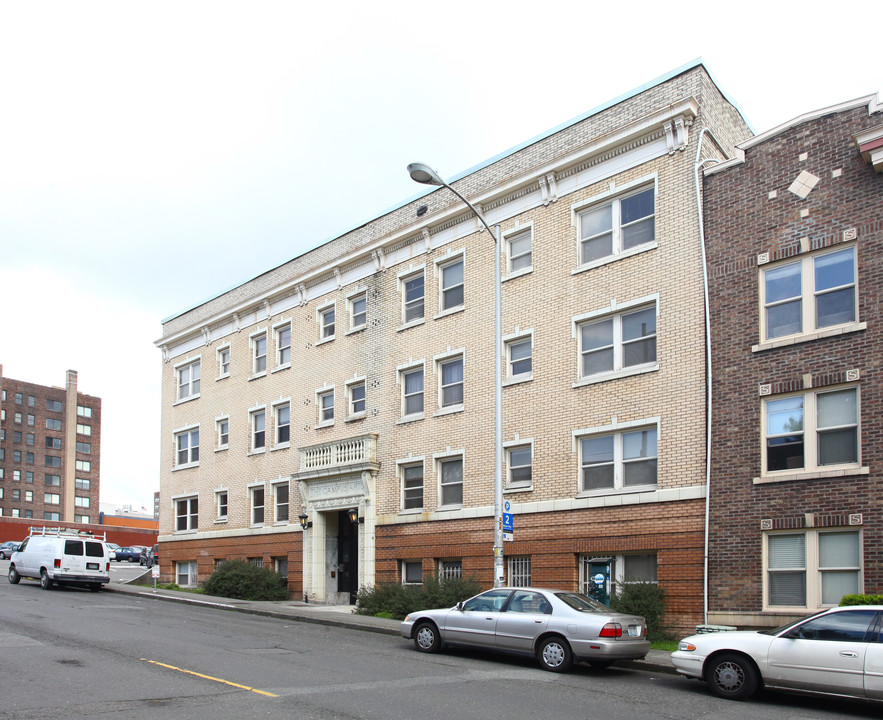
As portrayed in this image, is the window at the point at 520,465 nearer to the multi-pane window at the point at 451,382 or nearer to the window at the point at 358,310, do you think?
the multi-pane window at the point at 451,382

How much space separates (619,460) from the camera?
20969 millimetres

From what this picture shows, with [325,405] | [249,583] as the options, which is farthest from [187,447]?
[325,405]

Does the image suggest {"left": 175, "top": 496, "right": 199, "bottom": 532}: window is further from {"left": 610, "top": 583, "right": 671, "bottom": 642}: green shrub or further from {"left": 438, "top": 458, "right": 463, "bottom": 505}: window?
{"left": 610, "top": 583, "right": 671, "bottom": 642}: green shrub

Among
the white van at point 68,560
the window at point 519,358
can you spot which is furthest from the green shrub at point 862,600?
the white van at point 68,560

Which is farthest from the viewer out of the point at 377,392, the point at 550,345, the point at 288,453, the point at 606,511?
the point at 288,453

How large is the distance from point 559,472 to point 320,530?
10.6 m

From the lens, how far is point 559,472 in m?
22.1

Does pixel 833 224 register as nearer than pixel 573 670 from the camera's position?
No

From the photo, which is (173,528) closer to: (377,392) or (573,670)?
(377,392)

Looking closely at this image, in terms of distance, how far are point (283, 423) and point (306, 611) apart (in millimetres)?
8670

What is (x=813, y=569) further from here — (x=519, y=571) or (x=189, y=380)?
(x=189, y=380)

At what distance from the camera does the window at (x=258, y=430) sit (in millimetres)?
33281

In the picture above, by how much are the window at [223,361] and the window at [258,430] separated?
2.97 m

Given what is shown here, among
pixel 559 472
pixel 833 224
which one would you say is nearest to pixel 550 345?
pixel 559 472
